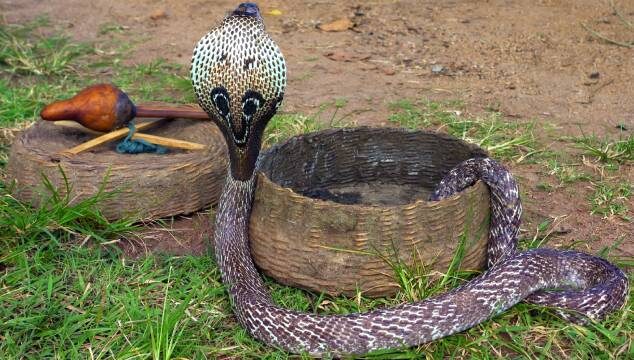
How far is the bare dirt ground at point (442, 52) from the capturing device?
4.68 metres

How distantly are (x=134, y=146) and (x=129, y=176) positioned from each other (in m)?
0.40

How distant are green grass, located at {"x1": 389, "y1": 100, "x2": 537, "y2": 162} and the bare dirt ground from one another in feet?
0.34

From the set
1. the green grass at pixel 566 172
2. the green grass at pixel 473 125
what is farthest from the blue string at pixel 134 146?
the green grass at pixel 566 172

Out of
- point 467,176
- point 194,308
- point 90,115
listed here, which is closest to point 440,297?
point 467,176

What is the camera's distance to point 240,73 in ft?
9.61

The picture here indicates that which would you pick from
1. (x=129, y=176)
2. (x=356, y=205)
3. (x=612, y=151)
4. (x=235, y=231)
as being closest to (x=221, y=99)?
(x=235, y=231)

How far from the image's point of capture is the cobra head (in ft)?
9.57

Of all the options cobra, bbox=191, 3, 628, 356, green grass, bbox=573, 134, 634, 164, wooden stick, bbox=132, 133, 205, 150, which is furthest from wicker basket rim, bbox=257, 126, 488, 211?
green grass, bbox=573, 134, 634, 164

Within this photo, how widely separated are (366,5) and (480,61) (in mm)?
1305

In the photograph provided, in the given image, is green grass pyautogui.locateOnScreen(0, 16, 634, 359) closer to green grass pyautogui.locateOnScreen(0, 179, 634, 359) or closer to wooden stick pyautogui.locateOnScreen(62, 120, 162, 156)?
green grass pyautogui.locateOnScreen(0, 179, 634, 359)

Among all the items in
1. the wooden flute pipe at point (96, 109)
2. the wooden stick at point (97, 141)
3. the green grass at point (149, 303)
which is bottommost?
the green grass at point (149, 303)

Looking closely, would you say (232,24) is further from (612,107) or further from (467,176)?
(612,107)

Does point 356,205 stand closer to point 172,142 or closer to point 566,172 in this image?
point 172,142

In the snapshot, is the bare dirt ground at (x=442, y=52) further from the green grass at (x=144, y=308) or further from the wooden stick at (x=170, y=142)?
the green grass at (x=144, y=308)
